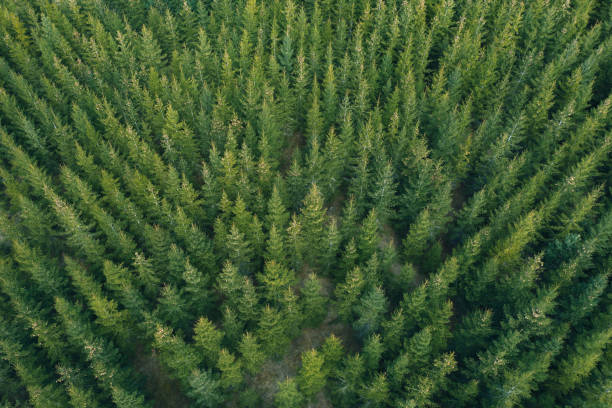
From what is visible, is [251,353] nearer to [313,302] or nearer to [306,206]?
[313,302]

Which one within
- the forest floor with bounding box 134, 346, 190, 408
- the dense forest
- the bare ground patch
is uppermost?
the dense forest

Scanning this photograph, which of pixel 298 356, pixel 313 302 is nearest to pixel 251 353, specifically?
pixel 313 302

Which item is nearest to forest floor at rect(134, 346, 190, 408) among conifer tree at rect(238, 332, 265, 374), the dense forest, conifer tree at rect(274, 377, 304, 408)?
the dense forest

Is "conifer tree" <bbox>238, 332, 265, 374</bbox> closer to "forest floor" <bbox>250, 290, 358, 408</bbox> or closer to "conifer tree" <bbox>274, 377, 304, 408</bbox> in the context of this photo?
"forest floor" <bbox>250, 290, 358, 408</bbox>

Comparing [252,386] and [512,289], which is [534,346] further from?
[252,386]

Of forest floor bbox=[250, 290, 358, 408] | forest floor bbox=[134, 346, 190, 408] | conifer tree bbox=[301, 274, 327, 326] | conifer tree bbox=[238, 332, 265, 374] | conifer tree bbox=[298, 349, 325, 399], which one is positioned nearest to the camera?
conifer tree bbox=[298, 349, 325, 399]

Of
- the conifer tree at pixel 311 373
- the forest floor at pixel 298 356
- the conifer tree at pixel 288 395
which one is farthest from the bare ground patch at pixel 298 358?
the conifer tree at pixel 288 395

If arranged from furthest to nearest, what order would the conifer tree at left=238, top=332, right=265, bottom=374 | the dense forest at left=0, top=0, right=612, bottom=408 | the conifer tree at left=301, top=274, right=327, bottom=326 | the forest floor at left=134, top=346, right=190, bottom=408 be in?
the forest floor at left=134, top=346, right=190, bottom=408, the conifer tree at left=301, top=274, right=327, bottom=326, the dense forest at left=0, top=0, right=612, bottom=408, the conifer tree at left=238, top=332, right=265, bottom=374

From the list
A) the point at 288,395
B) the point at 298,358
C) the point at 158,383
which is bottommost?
the point at 158,383

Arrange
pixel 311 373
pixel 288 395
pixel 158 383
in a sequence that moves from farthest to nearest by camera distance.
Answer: pixel 158 383
pixel 311 373
pixel 288 395

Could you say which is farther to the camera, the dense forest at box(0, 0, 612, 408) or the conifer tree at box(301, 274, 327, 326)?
the conifer tree at box(301, 274, 327, 326)
